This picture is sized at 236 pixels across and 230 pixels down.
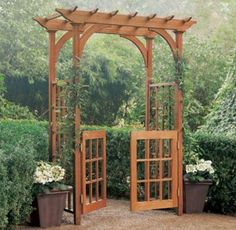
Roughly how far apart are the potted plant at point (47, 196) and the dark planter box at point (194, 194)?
168cm

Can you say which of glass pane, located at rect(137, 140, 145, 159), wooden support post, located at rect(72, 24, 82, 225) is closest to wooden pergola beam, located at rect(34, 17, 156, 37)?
wooden support post, located at rect(72, 24, 82, 225)

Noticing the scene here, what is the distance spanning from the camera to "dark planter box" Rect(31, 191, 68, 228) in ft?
22.4

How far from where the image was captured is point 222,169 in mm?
7910

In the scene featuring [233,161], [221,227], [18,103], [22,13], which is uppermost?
[22,13]

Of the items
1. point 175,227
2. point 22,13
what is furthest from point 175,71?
point 22,13

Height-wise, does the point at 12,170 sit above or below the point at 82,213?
above

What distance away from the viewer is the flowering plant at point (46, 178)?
6770 mm

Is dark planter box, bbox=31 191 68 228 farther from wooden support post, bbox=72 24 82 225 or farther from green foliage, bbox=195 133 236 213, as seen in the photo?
green foliage, bbox=195 133 236 213

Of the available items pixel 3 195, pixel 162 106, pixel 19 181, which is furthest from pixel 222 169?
pixel 3 195

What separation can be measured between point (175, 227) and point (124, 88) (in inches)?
310

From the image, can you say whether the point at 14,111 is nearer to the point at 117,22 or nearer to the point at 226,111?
the point at 226,111

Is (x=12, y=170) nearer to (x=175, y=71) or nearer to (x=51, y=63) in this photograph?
(x=51, y=63)

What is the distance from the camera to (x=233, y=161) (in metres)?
7.86

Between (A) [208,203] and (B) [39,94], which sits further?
(B) [39,94]
